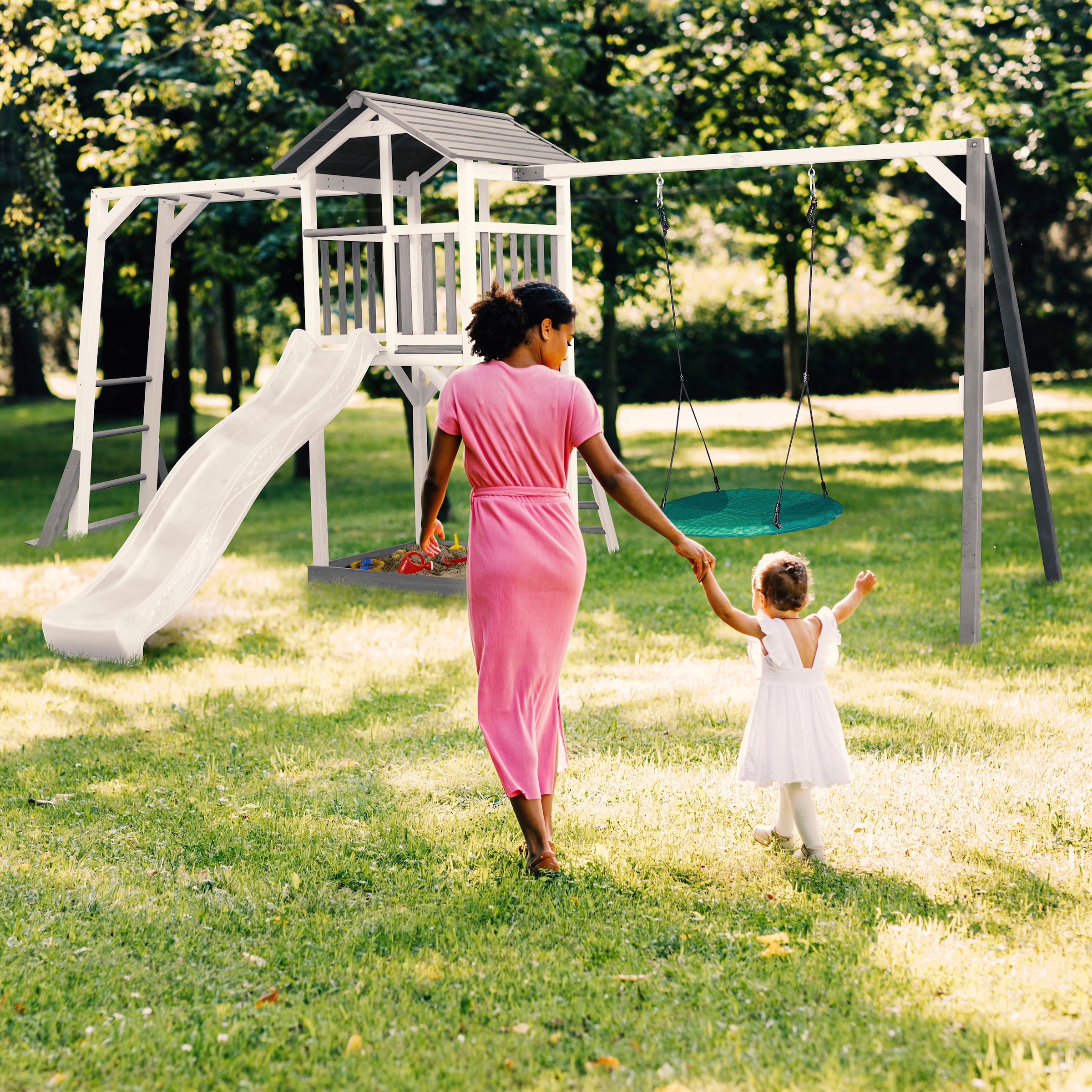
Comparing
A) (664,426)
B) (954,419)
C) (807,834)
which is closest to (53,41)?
(807,834)

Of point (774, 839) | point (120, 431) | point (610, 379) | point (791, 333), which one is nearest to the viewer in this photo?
point (774, 839)

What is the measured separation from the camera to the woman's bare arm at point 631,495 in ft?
13.9

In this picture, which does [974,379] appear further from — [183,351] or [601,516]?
[183,351]

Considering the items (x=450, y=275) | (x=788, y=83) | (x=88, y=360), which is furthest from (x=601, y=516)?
(x=788, y=83)

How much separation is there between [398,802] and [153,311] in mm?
6417

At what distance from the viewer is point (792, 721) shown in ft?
14.0

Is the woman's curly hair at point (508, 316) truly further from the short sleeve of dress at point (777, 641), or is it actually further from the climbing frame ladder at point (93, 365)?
the climbing frame ladder at point (93, 365)

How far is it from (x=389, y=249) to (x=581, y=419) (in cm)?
503

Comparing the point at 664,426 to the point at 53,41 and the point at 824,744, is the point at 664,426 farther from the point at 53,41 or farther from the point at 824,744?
the point at 824,744

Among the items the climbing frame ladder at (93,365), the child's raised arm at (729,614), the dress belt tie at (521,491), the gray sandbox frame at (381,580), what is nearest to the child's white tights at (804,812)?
the child's raised arm at (729,614)

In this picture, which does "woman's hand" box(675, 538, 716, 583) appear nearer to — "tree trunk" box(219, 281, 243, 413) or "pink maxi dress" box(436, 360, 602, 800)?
"pink maxi dress" box(436, 360, 602, 800)

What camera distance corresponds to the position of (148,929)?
3.99 m

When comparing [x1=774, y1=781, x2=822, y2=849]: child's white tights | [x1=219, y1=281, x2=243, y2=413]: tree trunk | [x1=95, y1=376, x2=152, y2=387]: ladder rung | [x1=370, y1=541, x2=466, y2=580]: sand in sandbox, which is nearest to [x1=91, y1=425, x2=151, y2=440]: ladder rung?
[x1=95, y1=376, x2=152, y2=387]: ladder rung

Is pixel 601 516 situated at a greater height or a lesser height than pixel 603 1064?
greater
